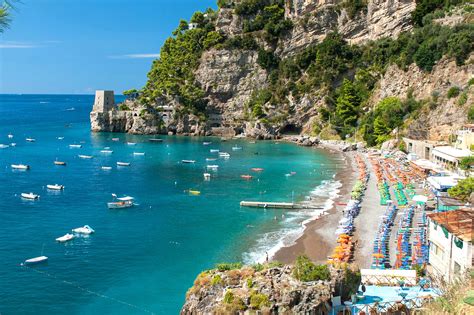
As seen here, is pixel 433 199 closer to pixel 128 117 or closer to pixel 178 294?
pixel 178 294

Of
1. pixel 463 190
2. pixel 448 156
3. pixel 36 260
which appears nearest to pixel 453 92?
pixel 448 156

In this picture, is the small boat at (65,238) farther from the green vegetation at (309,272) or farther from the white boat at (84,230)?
the green vegetation at (309,272)

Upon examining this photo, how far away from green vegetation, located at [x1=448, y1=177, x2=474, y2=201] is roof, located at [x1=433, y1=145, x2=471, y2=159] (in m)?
10.7

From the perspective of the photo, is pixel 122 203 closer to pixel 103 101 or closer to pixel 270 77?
pixel 270 77

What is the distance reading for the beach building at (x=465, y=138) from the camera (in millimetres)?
47969

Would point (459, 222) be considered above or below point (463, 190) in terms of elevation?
above

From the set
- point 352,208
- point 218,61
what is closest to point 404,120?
point 352,208

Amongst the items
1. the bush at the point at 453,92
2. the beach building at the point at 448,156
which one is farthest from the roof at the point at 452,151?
the bush at the point at 453,92

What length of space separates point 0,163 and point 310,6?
187 feet

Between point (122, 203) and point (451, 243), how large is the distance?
27239 mm

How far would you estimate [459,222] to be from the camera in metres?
19.9

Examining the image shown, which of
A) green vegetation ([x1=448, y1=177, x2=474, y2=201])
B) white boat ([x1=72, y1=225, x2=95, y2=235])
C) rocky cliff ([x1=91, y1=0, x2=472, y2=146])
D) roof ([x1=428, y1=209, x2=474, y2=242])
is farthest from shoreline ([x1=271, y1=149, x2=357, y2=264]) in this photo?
rocky cliff ([x1=91, y1=0, x2=472, y2=146])

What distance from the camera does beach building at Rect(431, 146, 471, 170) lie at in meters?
44.4

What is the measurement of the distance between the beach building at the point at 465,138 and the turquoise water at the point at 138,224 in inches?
510
